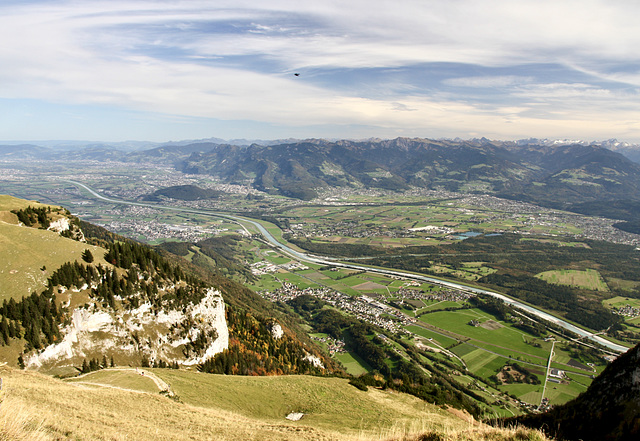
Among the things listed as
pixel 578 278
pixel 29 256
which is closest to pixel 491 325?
pixel 578 278

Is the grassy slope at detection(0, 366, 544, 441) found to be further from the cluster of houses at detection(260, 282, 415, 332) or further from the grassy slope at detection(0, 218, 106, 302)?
the cluster of houses at detection(260, 282, 415, 332)

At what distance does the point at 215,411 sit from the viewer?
1166 inches

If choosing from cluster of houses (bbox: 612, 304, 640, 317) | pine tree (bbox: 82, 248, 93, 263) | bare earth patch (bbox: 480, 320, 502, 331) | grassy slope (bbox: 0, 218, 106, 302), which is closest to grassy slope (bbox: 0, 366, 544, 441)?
grassy slope (bbox: 0, 218, 106, 302)

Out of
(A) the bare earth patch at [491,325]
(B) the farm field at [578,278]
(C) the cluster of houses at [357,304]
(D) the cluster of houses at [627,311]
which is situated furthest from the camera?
(B) the farm field at [578,278]

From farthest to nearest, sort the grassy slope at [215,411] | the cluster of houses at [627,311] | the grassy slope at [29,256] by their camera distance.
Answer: the cluster of houses at [627,311] < the grassy slope at [29,256] < the grassy slope at [215,411]

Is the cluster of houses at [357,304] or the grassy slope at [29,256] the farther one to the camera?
the cluster of houses at [357,304]

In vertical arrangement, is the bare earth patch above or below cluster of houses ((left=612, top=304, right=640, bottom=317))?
below

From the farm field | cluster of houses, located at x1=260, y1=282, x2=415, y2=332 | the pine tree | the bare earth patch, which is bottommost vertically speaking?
cluster of houses, located at x1=260, y1=282, x2=415, y2=332

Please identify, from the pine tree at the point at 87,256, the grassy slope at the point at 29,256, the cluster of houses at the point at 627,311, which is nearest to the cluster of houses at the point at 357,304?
the cluster of houses at the point at 627,311

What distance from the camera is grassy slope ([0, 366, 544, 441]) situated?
16766 millimetres

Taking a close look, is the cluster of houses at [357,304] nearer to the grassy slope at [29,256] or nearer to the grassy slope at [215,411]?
the grassy slope at [215,411]

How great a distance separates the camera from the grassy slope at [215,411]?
55.0 feet

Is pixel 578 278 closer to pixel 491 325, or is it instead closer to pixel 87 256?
pixel 491 325

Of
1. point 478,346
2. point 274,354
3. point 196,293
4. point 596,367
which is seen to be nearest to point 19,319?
point 196,293
